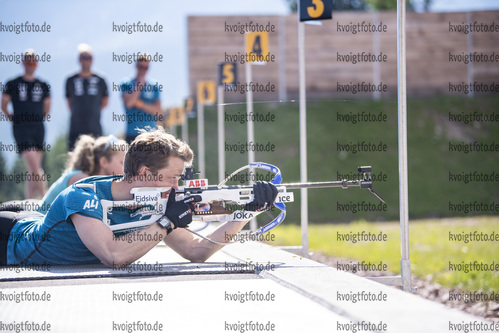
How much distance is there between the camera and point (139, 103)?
8.97m

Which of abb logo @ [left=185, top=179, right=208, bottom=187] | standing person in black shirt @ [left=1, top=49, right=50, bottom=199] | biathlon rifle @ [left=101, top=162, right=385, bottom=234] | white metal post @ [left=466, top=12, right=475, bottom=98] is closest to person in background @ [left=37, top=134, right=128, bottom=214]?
biathlon rifle @ [left=101, top=162, right=385, bottom=234]

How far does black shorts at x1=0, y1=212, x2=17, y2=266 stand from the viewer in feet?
14.8

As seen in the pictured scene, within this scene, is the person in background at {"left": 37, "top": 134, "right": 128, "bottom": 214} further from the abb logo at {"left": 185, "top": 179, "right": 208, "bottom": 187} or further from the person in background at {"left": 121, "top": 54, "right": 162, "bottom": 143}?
the person in background at {"left": 121, "top": 54, "right": 162, "bottom": 143}

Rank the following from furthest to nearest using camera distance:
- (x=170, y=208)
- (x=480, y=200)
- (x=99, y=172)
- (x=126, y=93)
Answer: (x=480, y=200)
(x=126, y=93)
(x=99, y=172)
(x=170, y=208)

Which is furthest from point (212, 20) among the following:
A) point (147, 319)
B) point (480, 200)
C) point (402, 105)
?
point (147, 319)

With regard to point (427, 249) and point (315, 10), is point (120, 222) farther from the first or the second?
point (427, 249)

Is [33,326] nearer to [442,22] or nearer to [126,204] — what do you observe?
[126,204]

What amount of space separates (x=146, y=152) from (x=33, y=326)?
5.34ft

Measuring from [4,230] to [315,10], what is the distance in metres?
2.96

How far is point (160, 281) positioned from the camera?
363 cm

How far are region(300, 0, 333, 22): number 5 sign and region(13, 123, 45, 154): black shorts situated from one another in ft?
14.6

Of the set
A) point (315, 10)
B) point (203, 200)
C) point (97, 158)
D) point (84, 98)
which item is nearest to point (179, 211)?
point (203, 200)

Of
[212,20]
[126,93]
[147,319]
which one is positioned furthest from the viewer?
[212,20]

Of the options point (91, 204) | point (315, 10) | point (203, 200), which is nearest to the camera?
point (91, 204)
